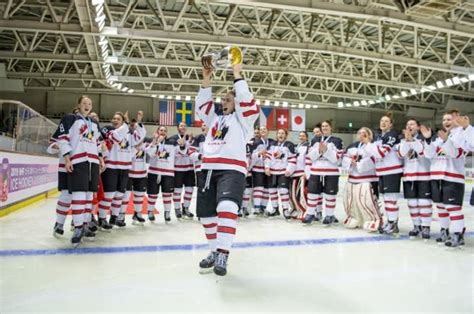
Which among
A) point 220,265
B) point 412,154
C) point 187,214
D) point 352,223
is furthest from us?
point 187,214

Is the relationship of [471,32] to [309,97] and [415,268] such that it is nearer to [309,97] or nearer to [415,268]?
[415,268]

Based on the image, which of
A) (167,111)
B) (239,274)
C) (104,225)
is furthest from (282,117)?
(239,274)

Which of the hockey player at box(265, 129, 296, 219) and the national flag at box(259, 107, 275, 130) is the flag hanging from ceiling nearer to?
the national flag at box(259, 107, 275, 130)

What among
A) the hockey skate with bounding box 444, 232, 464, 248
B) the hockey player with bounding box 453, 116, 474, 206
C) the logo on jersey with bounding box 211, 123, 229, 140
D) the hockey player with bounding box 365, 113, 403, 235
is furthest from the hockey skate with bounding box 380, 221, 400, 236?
the logo on jersey with bounding box 211, 123, 229, 140

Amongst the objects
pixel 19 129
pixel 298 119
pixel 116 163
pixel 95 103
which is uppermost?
pixel 95 103

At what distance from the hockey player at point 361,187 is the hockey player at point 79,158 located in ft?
11.0

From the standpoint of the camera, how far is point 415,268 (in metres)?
3.29

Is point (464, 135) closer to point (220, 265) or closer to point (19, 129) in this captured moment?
point (220, 265)

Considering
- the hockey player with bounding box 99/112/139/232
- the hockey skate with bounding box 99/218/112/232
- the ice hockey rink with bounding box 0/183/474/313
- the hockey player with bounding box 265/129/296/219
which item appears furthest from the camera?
the hockey player with bounding box 265/129/296/219

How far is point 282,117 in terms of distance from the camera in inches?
886

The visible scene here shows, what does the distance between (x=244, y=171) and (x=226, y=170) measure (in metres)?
0.16

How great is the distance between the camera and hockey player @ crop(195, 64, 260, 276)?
2920mm

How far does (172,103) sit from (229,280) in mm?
18184

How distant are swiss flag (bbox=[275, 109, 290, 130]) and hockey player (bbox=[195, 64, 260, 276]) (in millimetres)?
19293
